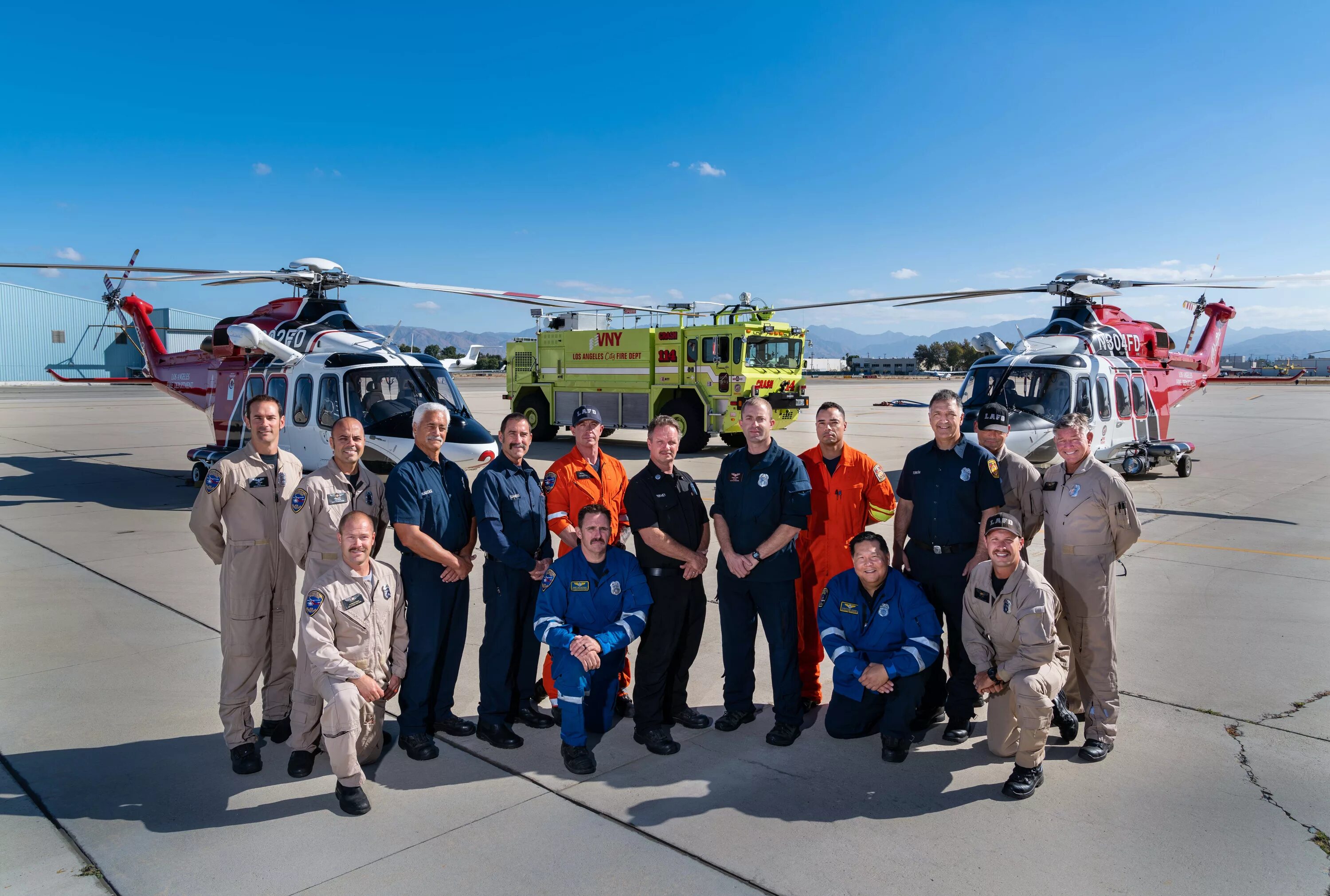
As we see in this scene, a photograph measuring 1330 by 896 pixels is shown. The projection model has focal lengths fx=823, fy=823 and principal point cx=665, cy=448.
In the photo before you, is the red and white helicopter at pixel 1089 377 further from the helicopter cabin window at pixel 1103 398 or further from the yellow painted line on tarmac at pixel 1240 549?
the yellow painted line on tarmac at pixel 1240 549

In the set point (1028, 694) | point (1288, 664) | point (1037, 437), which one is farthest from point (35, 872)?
point (1037, 437)

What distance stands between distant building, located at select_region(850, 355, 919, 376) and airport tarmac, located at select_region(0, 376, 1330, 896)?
365ft

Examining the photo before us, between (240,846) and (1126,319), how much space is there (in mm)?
15883

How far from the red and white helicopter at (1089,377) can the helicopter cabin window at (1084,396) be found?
0.04 feet

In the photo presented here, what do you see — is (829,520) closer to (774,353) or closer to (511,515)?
(511,515)

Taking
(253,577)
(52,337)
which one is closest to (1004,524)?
(253,577)

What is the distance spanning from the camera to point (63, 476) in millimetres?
13648

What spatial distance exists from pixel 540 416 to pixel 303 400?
9891 mm

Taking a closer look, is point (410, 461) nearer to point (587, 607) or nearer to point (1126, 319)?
point (587, 607)

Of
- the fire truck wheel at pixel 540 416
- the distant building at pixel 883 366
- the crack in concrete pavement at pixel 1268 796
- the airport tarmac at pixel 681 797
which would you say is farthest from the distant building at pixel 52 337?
the distant building at pixel 883 366

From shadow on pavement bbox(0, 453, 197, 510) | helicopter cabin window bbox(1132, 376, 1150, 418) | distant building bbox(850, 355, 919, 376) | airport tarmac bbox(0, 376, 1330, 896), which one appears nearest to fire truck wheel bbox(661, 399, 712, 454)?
helicopter cabin window bbox(1132, 376, 1150, 418)

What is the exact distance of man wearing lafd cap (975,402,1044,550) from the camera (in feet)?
14.9

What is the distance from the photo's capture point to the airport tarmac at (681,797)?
3.06 metres

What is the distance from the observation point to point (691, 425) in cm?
1758
